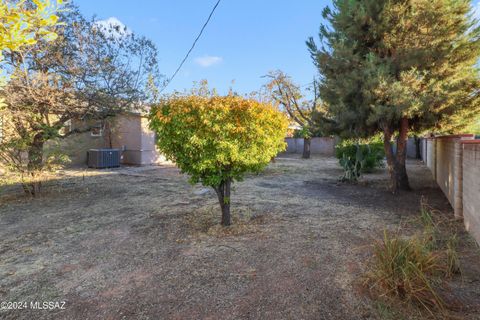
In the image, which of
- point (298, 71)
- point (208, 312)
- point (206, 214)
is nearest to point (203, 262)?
point (208, 312)

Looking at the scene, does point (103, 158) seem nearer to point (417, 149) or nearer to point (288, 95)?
point (288, 95)

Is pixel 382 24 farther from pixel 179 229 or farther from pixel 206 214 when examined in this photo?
pixel 179 229

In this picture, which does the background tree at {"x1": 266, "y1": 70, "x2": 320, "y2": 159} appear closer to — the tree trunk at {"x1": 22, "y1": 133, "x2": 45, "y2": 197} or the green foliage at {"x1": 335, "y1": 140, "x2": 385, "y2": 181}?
the green foliage at {"x1": 335, "y1": 140, "x2": 385, "y2": 181}

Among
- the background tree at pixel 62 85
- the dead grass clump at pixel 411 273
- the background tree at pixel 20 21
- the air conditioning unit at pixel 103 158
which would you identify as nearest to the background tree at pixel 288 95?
the air conditioning unit at pixel 103 158

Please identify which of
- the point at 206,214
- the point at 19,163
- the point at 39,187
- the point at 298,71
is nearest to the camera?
the point at 206,214

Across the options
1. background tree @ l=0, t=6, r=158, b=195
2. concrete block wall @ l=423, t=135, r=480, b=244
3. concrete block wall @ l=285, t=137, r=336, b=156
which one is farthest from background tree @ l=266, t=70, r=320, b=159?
concrete block wall @ l=423, t=135, r=480, b=244

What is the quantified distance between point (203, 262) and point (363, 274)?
195 centimetres

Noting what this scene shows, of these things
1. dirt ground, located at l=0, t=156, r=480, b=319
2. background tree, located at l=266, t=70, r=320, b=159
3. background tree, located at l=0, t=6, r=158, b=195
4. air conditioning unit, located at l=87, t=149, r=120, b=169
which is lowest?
dirt ground, located at l=0, t=156, r=480, b=319

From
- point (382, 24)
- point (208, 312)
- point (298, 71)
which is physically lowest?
point (208, 312)

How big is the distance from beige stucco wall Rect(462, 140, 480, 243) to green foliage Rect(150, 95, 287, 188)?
2.98 metres

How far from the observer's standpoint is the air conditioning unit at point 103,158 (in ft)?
46.3

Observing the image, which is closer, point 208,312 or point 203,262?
point 208,312

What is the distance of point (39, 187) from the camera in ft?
26.1

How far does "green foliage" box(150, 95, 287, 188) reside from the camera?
13.8 feet
